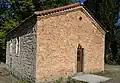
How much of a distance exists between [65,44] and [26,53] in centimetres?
287

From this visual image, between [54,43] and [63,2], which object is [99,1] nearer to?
[63,2]

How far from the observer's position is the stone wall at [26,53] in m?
16.0

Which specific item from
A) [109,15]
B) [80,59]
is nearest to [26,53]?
[80,59]

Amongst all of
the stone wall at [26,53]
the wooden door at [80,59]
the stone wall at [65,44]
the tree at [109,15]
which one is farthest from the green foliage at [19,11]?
the wooden door at [80,59]

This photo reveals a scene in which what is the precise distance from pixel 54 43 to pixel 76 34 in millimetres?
2366

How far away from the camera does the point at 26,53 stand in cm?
1728

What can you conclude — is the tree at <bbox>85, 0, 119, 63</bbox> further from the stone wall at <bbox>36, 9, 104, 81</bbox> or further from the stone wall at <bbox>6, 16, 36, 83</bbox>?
the stone wall at <bbox>6, 16, 36, 83</bbox>

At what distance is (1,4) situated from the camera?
37.9 meters

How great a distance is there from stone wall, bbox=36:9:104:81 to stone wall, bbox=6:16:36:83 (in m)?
0.57

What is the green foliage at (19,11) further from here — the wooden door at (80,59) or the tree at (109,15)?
the wooden door at (80,59)

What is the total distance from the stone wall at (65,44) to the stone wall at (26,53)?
0.57 meters

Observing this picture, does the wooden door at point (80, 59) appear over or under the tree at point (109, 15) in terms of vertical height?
under

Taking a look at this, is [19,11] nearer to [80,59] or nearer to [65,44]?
[80,59]

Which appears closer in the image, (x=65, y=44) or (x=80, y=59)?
(x=65, y=44)
